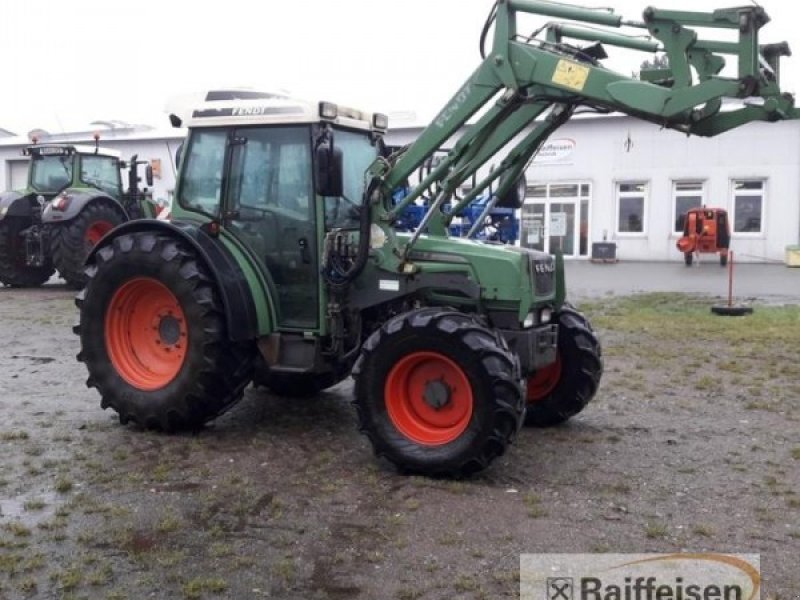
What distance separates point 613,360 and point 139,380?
522 centimetres

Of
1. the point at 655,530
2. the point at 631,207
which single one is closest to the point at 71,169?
the point at 655,530

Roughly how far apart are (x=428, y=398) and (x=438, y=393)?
0.09 metres

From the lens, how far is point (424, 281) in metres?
6.18

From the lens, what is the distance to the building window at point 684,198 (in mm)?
27203

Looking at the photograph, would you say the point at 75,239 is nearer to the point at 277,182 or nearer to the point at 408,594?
the point at 277,182

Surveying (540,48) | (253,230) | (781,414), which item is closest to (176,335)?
(253,230)

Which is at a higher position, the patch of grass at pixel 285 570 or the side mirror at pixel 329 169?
the side mirror at pixel 329 169

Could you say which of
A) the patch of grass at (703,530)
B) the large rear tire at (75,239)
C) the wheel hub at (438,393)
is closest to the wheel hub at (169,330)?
the wheel hub at (438,393)

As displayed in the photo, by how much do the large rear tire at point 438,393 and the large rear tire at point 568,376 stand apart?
1.33m

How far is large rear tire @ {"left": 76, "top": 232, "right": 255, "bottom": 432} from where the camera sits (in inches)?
247

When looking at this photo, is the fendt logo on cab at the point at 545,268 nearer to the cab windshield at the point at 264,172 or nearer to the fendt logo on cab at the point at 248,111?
the cab windshield at the point at 264,172

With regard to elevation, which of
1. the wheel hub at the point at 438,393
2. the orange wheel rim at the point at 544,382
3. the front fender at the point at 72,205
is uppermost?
the front fender at the point at 72,205

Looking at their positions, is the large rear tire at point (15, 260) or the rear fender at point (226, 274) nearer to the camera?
the rear fender at point (226, 274)

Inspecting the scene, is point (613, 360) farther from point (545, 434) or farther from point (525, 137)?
point (525, 137)
